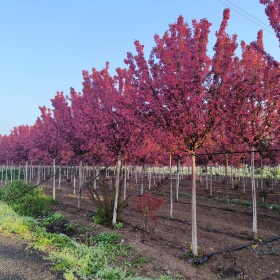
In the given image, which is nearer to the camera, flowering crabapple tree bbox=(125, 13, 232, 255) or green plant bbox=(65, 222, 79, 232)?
flowering crabapple tree bbox=(125, 13, 232, 255)

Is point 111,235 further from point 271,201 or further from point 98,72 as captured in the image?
point 271,201

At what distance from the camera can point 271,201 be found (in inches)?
798

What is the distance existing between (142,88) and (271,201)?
1668 centimetres

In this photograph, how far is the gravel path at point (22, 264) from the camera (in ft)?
16.5

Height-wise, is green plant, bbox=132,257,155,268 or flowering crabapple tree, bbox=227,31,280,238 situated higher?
flowering crabapple tree, bbox=227,31,280,238

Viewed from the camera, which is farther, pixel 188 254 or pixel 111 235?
pixel 111 235

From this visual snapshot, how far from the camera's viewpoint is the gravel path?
5027 millimetres

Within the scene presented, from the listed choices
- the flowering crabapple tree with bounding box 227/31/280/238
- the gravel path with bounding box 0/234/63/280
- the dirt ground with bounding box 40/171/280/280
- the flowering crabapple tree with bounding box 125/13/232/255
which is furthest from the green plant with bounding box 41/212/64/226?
the flowering crabapple tree with bounding box 227/31/280/238

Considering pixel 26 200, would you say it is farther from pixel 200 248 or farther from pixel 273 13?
pixel 273 13

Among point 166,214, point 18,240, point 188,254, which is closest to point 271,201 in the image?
point 166,214

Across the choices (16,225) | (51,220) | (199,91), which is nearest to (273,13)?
(199,91)

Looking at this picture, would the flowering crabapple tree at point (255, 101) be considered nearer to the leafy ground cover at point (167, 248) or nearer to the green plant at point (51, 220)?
→ the leafy ground cover at point (167, 248)

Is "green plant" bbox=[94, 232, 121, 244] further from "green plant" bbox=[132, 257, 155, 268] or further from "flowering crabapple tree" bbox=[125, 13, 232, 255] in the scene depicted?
"flowering crabapple tree" bbox=[125, 13, 232, 255]

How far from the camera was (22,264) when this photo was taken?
5695 millimetres
